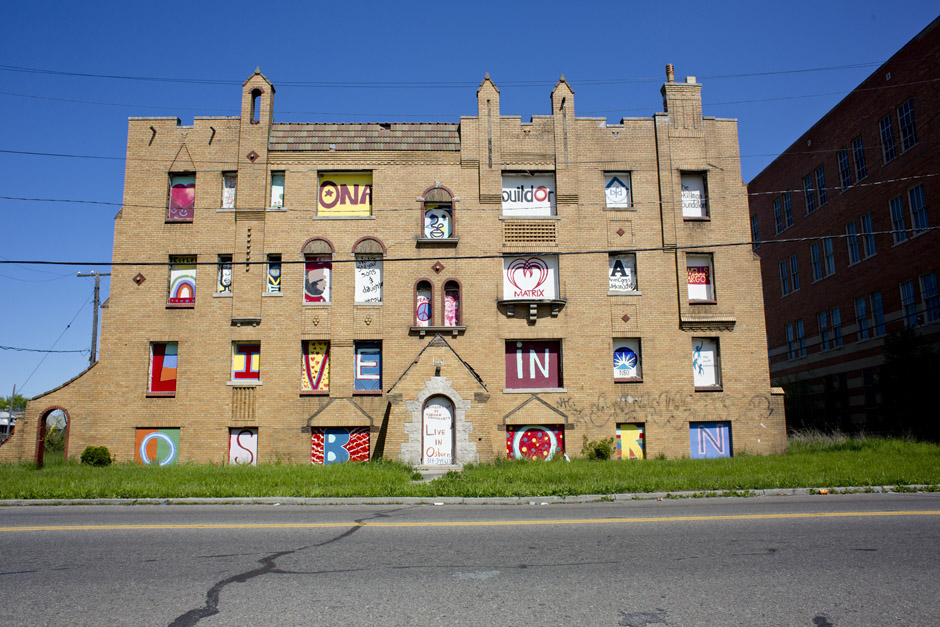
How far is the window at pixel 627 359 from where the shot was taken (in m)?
24.9

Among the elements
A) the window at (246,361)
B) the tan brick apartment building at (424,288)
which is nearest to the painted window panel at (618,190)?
the tan brick apartment building at (424,288)

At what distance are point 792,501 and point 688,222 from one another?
629 inches

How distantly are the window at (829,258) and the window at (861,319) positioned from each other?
2.82 m

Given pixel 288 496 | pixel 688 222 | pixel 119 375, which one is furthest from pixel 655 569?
pixel 119 375

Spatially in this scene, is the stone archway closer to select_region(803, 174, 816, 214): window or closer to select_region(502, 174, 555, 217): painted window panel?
select_region(502, 174, 555, 217): painted window panel

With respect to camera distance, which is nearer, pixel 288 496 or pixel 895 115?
pixel 288 496

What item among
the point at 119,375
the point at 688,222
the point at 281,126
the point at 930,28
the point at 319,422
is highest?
the point at 930,28

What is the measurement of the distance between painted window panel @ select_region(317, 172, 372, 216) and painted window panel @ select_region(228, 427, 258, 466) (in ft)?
27.7

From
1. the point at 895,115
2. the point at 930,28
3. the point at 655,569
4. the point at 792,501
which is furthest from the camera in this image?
the point at 895,115

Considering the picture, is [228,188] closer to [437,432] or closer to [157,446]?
[157,446]

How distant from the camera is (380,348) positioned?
24.8m

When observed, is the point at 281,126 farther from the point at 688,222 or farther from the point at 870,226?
the point at 870,226

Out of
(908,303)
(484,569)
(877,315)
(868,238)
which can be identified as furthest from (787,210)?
(484,569)

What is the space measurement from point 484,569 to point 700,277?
21.5m
